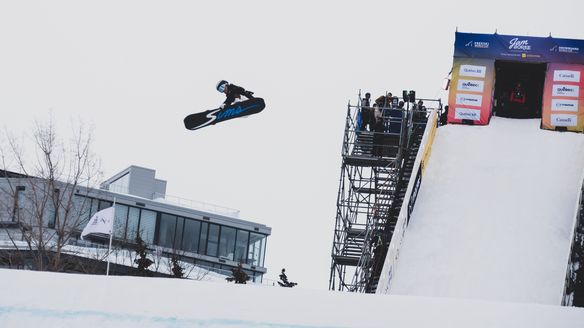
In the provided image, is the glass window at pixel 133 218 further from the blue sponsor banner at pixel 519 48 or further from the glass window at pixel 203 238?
the blue sponsor banner at pixel 519 48

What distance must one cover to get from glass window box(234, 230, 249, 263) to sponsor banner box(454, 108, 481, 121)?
25030 millimetres

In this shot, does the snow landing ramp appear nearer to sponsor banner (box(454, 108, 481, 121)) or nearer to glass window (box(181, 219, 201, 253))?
sponsor banner (box(454, 108, 481, 121))

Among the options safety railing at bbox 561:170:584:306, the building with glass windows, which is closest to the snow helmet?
safety railing at bbox 561:170:584:306

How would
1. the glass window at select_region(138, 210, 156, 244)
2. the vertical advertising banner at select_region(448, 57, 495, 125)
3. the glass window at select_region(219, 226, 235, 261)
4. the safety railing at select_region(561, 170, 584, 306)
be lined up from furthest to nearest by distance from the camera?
the glass window at select_region(219, 226, 235, 261) → the glass window at select_region(138, 210, 156, 244) → the vertical advertising banner at select_region(448, 57, 495, 125) → the safety railing at select_region(561, 170, 584, 306)

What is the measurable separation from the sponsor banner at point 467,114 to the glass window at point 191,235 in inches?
930

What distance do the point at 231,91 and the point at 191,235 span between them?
104 ft

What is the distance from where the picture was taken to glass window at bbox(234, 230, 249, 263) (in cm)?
5251

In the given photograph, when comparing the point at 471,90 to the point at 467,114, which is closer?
the point at 467,114

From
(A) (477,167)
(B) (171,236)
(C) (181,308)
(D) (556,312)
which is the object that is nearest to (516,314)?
(D) (556,312)

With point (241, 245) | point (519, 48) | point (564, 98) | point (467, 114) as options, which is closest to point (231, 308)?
point (467, 114)

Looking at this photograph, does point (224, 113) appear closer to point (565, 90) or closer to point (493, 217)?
point (493, 217)

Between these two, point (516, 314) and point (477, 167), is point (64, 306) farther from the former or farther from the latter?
point (477, 167)

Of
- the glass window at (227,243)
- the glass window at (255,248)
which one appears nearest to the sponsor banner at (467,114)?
the glass window at (227,243)

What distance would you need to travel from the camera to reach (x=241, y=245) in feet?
175
